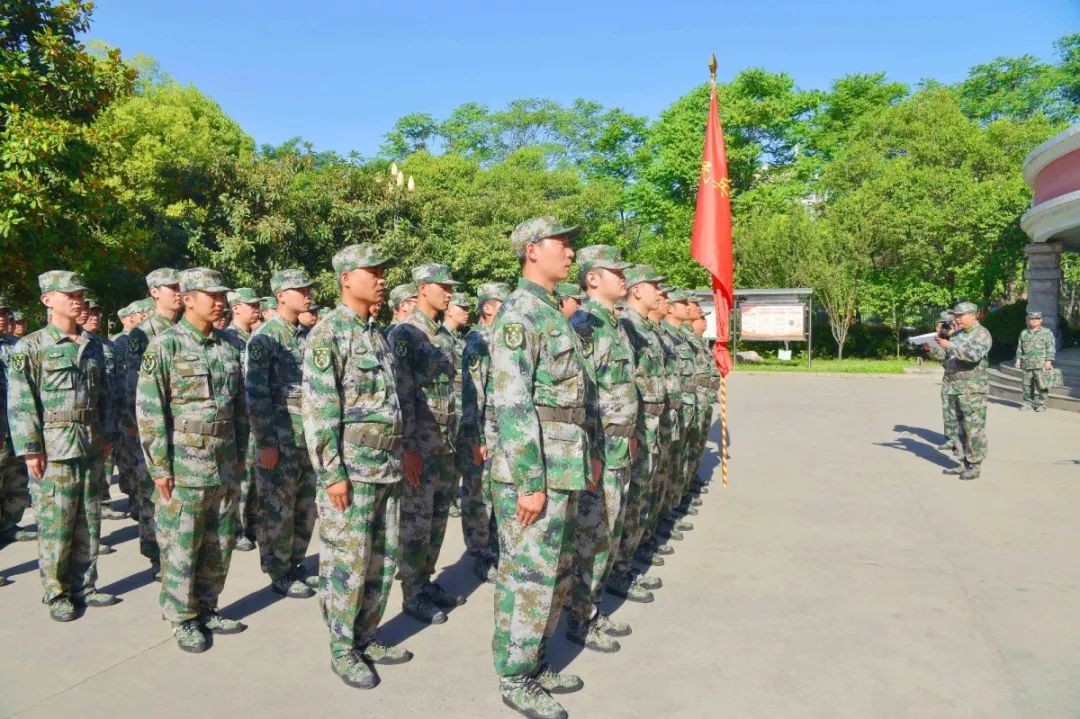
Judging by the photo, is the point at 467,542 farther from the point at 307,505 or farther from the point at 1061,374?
the point at 1061,374

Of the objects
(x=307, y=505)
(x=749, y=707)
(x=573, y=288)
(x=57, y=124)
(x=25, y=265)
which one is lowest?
(x=749, y=707)

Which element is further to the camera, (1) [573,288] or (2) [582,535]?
(1) [573,288]

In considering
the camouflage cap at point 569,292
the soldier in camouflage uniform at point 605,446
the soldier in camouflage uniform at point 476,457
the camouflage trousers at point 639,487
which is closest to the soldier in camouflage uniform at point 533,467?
the soldier in camouflage uniform at point 605,446

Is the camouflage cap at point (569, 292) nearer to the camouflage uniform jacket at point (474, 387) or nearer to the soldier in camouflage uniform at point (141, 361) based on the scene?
the camouflage uniform jacket at point (474, 387)

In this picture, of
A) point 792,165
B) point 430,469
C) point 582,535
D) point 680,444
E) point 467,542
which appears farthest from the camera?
point 792,165

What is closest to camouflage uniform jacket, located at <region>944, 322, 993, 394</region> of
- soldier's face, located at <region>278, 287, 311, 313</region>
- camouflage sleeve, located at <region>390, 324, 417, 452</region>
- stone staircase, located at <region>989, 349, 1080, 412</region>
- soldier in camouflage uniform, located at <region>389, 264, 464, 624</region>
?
soldier in camouflage uniform, located at <region>389, 264, 464, 624</region>

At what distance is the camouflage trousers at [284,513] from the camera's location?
5020 mm

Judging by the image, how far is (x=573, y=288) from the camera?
660 cm

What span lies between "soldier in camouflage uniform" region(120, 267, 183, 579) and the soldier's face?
2.31ft

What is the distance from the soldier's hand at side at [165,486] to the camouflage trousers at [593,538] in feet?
7.19

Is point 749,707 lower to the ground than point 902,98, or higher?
lower

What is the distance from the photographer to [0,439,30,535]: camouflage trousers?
20.5ft

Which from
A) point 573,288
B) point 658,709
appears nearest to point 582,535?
point 658,709

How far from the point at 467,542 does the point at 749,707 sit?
255 centimetres
